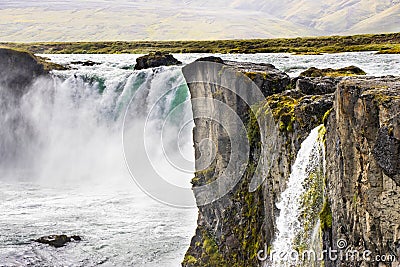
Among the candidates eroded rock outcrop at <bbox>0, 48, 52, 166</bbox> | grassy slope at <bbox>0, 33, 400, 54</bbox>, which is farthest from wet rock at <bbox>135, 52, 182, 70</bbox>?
grassy slope at <bbox>0, 33, 400, 54</bbox>

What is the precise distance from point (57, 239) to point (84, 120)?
17.8 m

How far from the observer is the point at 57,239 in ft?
92.5

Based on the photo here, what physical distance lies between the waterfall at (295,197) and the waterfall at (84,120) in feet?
66.0

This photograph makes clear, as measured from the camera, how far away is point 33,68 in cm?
4581

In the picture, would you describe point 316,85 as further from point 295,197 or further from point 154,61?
point 154,61

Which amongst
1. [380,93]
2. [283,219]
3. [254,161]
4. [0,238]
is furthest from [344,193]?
[0,238]

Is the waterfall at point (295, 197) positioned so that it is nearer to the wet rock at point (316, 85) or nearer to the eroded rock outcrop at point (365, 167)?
the eroded rock outcrop at point (365, 167)

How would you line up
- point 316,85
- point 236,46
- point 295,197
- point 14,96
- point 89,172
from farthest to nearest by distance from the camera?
point 236,46 < point 14,96 < point 89,172 < point 316,85 < point 295,197

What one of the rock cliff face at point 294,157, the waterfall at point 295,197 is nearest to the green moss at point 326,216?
the rock cliff face at point 294,157

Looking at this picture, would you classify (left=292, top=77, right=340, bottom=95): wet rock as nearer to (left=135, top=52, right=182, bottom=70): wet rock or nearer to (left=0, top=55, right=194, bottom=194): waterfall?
(left=0, top=55, right=194, bottom=194): waterfall

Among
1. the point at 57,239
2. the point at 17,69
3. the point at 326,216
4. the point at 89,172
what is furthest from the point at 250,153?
the point at 17,69

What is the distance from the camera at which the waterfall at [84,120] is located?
129 ft

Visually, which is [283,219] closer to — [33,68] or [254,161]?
[254,161]

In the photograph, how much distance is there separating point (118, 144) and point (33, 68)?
10349mm
